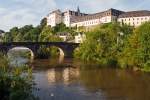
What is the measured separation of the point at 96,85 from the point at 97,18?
9400 centimetres

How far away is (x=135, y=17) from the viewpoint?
404 ft

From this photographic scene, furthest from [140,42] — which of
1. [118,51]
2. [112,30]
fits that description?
[112,30]

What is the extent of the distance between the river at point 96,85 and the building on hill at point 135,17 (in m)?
68.7

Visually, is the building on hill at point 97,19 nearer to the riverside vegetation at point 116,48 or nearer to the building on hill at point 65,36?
the building on hill at point 65,36

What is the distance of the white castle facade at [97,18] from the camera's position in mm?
122706

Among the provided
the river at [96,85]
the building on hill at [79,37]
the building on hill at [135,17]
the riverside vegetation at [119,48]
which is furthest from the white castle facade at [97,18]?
the river at [96,85]

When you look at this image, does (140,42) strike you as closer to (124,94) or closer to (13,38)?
(124,94)

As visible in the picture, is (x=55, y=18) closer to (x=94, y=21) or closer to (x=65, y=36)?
(x=94, y=21)

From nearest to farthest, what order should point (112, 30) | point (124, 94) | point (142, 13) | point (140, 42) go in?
point (124, 94) → point (140, 42) → point (112, 30) → point (142, 13)

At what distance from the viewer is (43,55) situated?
93.4 m

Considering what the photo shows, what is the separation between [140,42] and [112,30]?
21.5 metres

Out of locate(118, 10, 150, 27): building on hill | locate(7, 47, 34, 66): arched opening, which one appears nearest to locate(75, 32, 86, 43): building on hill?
locate(7, 47, 34, 66): arched opening

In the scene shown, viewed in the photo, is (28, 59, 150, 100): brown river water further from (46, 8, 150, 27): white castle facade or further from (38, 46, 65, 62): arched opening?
(46, 8, 150, 27): white castle facade

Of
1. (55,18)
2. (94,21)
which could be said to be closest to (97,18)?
(94,21)
